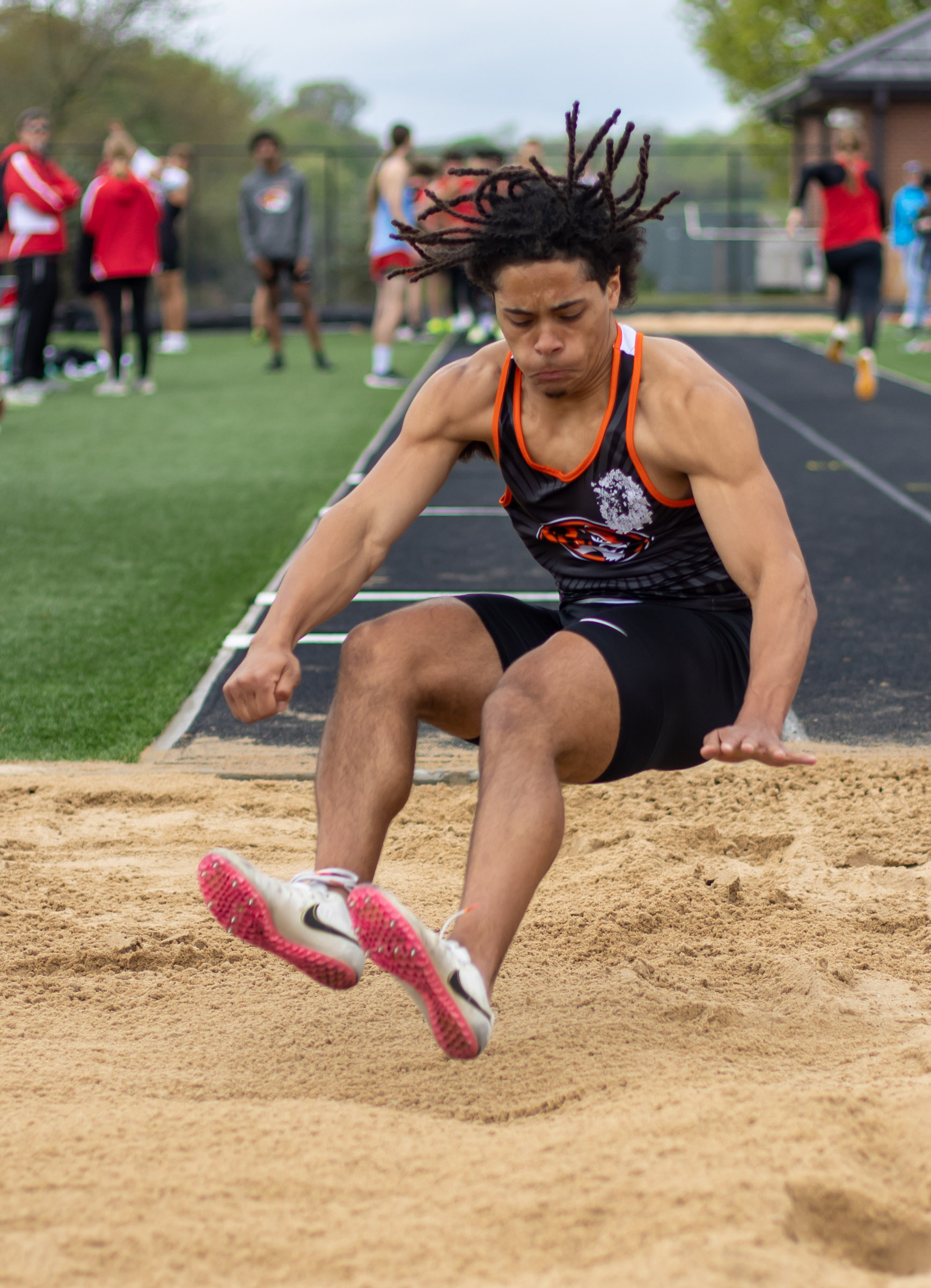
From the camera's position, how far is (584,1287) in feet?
5.63

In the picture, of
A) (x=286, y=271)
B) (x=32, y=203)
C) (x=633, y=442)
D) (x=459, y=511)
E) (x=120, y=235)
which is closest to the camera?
(x=633, y=442)

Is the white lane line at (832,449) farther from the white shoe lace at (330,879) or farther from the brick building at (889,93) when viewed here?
the brick building at (889,93)

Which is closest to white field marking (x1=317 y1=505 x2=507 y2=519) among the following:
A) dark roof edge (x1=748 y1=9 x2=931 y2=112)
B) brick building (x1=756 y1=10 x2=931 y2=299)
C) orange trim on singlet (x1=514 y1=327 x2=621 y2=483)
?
orange trim on singlet (x1=514 y1=327 x2=621 y2=483)

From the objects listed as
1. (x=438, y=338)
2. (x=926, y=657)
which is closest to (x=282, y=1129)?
(x=926, y=657)

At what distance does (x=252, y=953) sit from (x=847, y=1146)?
5.09 ft

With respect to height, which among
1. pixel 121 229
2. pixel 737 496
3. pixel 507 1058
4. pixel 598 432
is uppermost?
pixel 121 229

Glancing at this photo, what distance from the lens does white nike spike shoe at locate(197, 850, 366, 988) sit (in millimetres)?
2375

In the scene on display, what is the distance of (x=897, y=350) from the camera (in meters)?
18.3

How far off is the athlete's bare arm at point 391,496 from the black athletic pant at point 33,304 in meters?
10.1

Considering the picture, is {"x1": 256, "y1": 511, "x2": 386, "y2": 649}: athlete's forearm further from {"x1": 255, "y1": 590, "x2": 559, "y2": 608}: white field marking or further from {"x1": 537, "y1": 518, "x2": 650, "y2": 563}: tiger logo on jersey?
{"x1": 255, "y1": 590, "x2": 559, "y2": 608}: white field marking

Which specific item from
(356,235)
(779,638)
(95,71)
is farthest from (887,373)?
(95,71)

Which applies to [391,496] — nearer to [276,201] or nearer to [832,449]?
[832,449]

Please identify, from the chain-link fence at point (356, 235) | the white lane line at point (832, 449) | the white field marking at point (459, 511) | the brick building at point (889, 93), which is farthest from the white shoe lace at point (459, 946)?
the brick building at point (889, 93)

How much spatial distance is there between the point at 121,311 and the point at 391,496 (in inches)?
432
